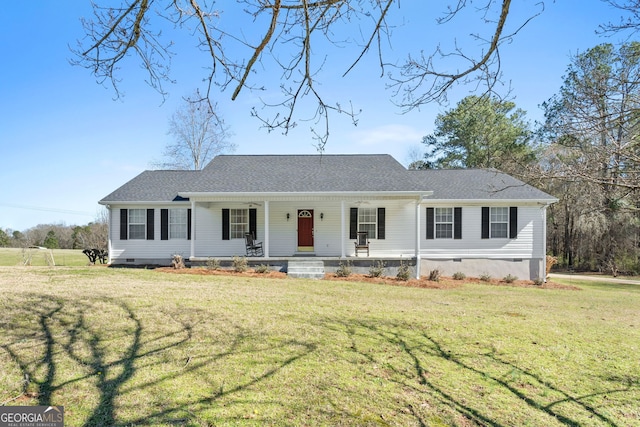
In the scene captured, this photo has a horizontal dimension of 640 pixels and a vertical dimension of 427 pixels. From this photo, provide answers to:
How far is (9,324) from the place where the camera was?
5980 mm

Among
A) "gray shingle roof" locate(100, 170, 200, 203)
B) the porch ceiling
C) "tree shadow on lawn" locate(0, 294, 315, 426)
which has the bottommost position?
"tree shadow on lawn" locate(0, 294, 315, 426)

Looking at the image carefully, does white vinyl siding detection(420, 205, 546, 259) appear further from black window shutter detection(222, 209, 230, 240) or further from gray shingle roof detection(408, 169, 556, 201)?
black window shutter detection(222, 209, 230, 240)

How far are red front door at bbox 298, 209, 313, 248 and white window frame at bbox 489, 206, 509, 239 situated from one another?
26.2 ft

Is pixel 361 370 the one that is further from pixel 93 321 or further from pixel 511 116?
pixel 511 116

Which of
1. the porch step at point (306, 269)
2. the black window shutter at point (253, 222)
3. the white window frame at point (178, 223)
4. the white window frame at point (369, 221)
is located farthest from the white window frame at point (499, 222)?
the white window frame at point (178, 223)

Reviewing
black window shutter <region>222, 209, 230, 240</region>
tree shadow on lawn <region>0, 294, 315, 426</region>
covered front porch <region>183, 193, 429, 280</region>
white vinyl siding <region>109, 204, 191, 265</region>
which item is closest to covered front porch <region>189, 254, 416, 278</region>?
covered front porch <region>183, 193, 429, 280</region>

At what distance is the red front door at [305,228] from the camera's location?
55.3 ft

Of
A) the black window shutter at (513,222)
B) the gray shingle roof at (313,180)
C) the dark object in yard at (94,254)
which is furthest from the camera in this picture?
the dark object in yard at (94,254)

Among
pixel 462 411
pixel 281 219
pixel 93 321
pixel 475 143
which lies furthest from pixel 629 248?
pixel 93 321

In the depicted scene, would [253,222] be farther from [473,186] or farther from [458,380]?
[458,380]

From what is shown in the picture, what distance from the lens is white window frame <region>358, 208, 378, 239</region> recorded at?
1655 cm

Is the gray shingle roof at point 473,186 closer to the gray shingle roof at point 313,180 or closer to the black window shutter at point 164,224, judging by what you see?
the gray shingle roof at point 313,180

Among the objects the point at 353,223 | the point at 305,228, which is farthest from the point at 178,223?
the point at 353,223

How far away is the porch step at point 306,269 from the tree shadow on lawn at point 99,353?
7170mm
